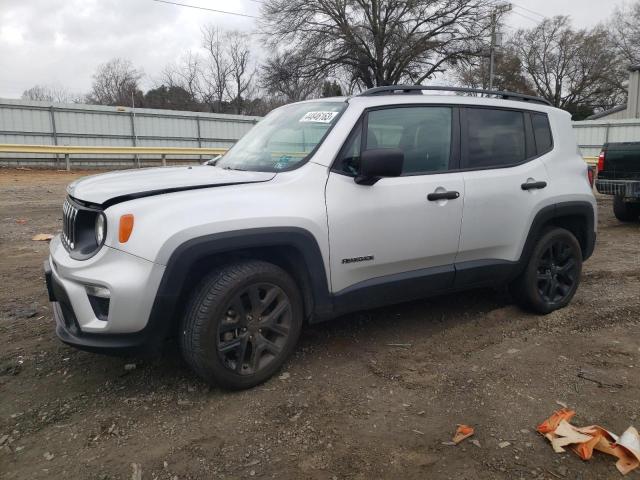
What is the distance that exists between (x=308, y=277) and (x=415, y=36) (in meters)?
30.9

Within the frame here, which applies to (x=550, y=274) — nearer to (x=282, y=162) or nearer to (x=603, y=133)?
(x=282, y=162)

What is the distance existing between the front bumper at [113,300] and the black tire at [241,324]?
10.3 inches

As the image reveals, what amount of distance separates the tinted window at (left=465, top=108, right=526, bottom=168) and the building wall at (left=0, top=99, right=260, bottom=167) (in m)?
18.9

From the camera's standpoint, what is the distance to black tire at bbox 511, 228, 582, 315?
433 centimetres

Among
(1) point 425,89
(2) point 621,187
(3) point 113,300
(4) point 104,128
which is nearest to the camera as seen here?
(3) point 113,300

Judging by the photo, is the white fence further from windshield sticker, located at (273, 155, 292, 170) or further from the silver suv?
the silver suv

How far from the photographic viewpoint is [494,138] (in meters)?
4.13

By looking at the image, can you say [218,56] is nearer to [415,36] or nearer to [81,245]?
[415,36]

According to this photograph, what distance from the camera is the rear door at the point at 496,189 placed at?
3898mm

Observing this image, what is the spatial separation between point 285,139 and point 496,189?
163 cm

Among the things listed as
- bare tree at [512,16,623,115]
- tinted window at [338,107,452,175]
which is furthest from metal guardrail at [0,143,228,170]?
bare tree at [512,16,623,115]

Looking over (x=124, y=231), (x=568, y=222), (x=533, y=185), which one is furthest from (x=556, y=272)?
(x=124, y=231)

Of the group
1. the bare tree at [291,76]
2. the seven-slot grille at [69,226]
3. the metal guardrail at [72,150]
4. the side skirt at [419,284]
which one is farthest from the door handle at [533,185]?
the bare tree at [291,76]

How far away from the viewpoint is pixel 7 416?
2.88 meters
